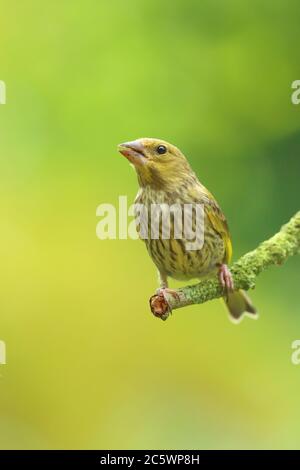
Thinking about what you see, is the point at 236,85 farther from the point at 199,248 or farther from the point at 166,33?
the point at 199,248

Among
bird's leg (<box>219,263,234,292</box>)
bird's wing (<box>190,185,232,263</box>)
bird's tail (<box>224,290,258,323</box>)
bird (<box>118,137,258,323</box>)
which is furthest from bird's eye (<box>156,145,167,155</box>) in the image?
bird's tail (<box>224,290,258,323</box>)

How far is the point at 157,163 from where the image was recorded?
2816 millimetres

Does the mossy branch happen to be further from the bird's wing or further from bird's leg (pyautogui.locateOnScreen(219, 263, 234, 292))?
the bird's wing

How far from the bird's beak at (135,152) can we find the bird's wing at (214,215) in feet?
0.89

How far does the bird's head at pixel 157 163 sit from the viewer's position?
2.77 metres

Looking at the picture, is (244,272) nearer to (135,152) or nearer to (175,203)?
(175,203)

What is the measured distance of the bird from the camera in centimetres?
281

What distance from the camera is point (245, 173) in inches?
147

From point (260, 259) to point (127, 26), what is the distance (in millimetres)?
1855

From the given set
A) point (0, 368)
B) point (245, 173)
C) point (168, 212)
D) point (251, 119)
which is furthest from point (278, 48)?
point (0, 368)

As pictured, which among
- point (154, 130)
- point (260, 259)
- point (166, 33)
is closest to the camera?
point (260, 259)

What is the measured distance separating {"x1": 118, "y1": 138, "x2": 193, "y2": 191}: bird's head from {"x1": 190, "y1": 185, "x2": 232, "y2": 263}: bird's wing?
0.28 ft

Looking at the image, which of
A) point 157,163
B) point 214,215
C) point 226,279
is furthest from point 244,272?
point 157,163

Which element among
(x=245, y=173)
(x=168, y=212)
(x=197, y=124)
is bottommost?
(x=168, y=212)
